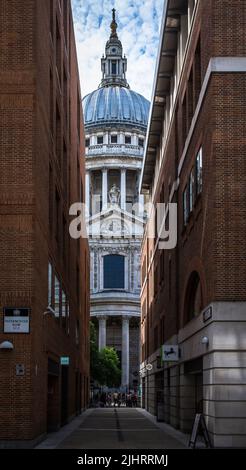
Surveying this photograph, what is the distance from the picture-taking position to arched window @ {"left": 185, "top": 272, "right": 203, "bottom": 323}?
31398mm

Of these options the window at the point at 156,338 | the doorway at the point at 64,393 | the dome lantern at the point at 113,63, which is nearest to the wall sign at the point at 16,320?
the doorway at the point at 64,393

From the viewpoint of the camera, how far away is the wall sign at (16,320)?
82.8 ft

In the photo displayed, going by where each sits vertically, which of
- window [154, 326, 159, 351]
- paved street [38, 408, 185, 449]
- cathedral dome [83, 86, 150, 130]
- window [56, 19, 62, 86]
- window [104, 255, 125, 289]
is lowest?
paved street [38, 408, 185, 449]

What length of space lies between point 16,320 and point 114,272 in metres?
105

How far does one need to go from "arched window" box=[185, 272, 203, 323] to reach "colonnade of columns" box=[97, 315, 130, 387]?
91.0 m

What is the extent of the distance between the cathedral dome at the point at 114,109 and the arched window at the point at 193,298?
122366mm

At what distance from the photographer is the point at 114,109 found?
157 m

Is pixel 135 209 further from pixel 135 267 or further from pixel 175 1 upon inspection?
pixel 175 1

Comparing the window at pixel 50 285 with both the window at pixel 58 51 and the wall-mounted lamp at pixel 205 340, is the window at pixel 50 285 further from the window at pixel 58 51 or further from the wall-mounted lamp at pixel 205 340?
the window at pixel 58 51

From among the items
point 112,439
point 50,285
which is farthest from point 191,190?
point 112,439

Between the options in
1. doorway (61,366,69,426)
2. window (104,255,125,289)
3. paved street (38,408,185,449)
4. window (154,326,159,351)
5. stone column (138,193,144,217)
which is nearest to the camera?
paved street (38,408,185,449)

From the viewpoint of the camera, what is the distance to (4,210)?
84.6ft

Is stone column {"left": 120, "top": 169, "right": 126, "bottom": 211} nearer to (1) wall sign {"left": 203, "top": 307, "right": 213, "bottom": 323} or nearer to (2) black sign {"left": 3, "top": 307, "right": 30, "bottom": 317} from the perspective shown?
(1) wall sign {"left": 203, "top": 307, "right": 213, "bottom": 323}

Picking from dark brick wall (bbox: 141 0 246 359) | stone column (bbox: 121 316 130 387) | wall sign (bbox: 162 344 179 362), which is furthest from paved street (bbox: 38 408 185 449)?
stone column (bbox: 121 316 130 387)
